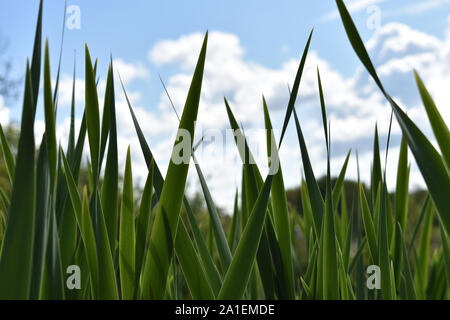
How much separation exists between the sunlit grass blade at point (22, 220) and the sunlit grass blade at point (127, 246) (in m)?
0.14

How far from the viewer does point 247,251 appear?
0.42 m

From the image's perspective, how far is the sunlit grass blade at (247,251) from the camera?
42 centimetres

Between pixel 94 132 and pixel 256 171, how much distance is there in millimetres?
235

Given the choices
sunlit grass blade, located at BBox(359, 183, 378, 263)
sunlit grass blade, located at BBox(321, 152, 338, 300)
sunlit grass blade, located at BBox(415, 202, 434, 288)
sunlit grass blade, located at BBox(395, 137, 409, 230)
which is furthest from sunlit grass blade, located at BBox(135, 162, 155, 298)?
sunlit grass blade, located at BBox(415, 202, 434, 288)

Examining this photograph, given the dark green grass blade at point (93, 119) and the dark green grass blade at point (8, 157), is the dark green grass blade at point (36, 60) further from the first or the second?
the dark green grass blade at point (8, 157)

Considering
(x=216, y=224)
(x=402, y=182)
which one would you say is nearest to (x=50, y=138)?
(x=216, y=224)

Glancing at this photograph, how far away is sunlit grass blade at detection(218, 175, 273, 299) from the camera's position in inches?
16.6

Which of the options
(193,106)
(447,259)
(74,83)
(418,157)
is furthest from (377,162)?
(74,83)

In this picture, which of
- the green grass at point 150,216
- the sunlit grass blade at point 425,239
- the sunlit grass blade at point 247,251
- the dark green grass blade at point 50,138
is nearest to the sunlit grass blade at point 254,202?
the green grass at point 150,216

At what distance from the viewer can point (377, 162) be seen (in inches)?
27.7

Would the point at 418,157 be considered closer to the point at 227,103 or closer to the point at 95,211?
the point at 227,103

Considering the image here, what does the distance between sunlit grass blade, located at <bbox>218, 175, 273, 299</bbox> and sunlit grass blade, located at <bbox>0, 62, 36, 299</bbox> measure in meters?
0.19

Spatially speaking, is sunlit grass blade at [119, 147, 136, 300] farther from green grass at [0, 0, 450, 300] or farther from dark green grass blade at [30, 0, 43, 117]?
dark green grass blade at [30, 0, 43, 117]

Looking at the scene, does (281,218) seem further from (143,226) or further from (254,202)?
(143,226)
